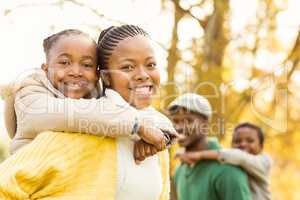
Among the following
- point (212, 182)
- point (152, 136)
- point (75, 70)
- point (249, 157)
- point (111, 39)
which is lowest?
point (212, 182)

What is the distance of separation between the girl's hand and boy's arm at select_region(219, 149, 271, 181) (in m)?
2.30

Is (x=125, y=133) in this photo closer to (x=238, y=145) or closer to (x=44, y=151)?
(x=44, y=151)

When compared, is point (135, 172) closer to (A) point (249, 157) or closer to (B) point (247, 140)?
(A) point (249, 157)

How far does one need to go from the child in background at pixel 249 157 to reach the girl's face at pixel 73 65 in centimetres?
231

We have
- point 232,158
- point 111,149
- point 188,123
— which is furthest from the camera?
point 188,123

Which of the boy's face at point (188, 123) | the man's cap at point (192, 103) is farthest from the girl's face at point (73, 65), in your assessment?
the boy's face at point (188, 123)

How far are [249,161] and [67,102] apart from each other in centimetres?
283

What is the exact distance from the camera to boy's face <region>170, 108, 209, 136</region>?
4633 millimetres

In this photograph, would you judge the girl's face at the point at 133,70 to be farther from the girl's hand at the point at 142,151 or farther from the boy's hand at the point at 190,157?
the boy's hand at the point at 190,157

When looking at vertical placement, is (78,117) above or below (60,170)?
above

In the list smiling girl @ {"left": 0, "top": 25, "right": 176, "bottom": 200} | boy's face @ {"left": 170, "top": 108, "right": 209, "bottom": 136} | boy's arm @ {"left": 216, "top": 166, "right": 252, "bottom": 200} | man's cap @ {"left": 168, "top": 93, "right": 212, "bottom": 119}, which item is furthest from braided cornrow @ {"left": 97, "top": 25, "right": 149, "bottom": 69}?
boy's face @ {"left": 170, "top": 108, "right": 209, "bottom": 136}

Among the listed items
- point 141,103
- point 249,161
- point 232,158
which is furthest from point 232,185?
point 141,103

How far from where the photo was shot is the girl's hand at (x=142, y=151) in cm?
220

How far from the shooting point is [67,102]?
2.13 m
